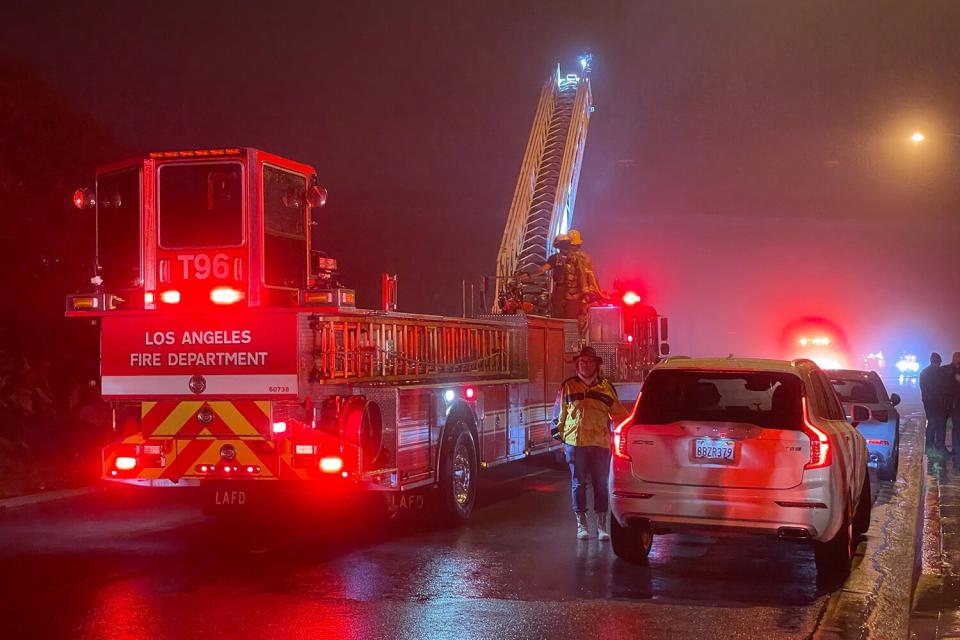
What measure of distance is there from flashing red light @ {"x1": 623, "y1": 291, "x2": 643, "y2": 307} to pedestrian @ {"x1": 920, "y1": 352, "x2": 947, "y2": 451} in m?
4.89

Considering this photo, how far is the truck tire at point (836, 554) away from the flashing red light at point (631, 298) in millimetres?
8997

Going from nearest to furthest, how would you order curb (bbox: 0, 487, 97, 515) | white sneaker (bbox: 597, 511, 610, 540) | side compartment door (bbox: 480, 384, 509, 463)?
white sneaker (bbox: 597, 511, 610, 540), side compartment door (bbox: 480, 384, 509, 463), curb (bbox: 0, 487, 97, 515)

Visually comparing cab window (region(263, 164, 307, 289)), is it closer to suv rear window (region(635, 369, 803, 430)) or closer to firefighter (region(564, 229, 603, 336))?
suv rear window (region(635, 369, 803, 430))

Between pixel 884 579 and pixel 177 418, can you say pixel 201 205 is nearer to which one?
pixel 177 418

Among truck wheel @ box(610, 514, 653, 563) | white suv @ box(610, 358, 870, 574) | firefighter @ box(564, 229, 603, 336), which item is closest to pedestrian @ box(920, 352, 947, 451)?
firefighter @ box(564, 229, 603, 336)

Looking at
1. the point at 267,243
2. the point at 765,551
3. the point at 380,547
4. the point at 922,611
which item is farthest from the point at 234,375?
the point at 922,611

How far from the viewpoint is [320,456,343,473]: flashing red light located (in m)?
9.56

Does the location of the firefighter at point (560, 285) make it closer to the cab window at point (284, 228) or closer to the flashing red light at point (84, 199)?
the cab window at point (284, 228)

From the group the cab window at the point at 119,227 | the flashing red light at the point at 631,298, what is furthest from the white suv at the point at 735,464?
the flashing red light at the point at 631,298

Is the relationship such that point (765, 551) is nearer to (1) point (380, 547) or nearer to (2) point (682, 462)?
(2) point (682, 462)

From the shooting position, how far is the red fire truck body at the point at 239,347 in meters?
9.72

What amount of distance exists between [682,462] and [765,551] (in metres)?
2.01

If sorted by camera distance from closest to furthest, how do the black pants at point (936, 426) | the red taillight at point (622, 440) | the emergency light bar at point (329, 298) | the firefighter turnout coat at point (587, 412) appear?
the red taillight at point (622, 440)
the emergency light bar at point (329, 298)
the firefighter turnout coat at point (587, 412)
the black pants at point (936, 426)

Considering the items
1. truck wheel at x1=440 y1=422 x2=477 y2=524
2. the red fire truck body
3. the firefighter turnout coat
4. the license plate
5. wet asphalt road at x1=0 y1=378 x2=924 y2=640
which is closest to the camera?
wet asphalt road at x1=0 y1=378 x2=924 y2=640
